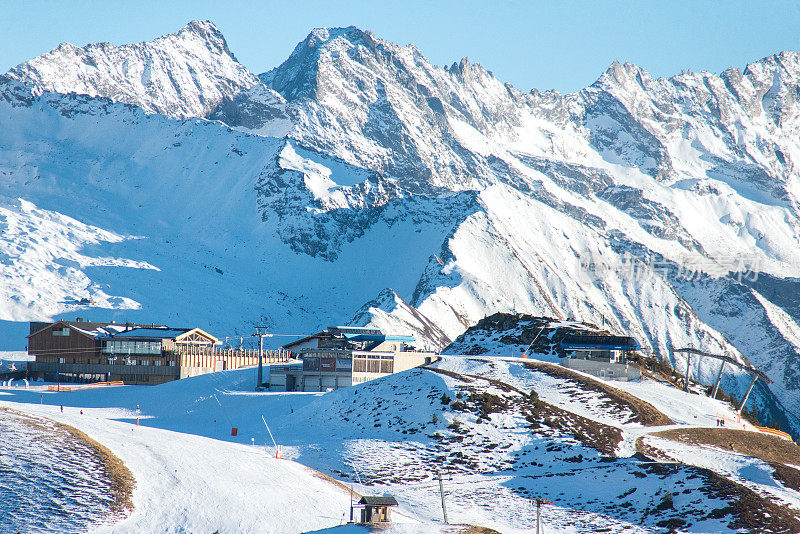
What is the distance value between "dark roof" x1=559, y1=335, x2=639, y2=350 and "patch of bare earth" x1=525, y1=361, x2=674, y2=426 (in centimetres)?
867

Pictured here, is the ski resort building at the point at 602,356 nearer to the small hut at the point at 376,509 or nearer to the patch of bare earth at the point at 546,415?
the patch of bare earth at the point at 546,415

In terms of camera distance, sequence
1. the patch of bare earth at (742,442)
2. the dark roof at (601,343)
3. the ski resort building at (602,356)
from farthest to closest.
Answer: the dark roof at (601,343), the ski resort building at (602,356), the patch of bare earth at (742,442)

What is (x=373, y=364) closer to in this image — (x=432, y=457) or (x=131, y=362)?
(x=131, y=362)

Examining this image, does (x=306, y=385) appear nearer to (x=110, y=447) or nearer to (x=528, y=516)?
(x=110, y=447)

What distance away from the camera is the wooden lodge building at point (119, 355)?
142625 mm

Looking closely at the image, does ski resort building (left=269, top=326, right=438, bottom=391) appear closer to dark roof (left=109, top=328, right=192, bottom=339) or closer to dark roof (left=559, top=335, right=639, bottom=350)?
dark roof (left=559, top=335, right=639, bottom=350)

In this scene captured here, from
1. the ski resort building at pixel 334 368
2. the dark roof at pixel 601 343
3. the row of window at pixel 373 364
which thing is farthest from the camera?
the row of window at pixel 373 364

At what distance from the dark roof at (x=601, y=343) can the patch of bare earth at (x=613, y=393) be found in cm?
867

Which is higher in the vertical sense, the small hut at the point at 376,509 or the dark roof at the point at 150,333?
the dark roof at the point at 150,333

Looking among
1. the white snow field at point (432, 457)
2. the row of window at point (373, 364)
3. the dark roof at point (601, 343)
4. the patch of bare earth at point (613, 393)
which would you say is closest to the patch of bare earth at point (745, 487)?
the white snow field at point (432, 457)

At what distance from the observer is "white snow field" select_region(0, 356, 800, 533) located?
6353 cm

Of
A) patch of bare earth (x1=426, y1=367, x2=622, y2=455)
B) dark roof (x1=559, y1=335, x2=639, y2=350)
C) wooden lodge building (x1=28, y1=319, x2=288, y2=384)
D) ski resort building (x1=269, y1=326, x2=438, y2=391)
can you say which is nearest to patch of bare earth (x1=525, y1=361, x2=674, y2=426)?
patch of bare earth (x1=426, y1=367, x2=622, y2=455)

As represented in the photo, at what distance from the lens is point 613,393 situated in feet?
324

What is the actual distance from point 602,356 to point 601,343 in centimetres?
168
